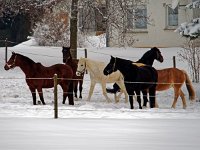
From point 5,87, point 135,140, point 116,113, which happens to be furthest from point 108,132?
point 5,87

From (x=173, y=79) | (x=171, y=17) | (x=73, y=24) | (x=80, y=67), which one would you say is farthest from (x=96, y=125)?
(x=171, y=17)

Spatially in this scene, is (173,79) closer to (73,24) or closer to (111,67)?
(111,67)

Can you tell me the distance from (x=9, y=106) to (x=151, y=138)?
267 inches

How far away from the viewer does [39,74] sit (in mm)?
18484

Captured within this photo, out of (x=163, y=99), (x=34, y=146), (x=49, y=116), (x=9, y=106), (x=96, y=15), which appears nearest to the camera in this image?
(x=34, y=146)

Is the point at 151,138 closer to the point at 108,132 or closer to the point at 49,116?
the point at 108,132

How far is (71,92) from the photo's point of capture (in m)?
18.7

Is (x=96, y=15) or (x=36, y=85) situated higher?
(x=96, y=15)

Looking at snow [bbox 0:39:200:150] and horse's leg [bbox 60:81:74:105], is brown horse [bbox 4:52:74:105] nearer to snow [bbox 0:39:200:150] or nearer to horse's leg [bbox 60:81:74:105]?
horse's leg [bbox 60:81:74:105]

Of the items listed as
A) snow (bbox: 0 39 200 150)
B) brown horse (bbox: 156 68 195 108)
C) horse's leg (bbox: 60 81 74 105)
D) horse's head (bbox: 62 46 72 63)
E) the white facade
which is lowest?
snow (bbox: 0 39 200 150)

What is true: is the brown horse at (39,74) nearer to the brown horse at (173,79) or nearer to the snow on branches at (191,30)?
the brown horse at (173,79)

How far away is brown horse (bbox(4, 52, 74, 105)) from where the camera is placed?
18.3 meters

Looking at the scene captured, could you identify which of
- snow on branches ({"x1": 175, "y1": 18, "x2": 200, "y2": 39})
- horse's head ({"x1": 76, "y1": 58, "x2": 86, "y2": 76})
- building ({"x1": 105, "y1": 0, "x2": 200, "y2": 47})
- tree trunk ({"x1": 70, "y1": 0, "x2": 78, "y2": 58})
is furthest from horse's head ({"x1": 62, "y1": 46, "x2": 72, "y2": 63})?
building ({"x1": 105, "y1": 0, "x2": 200, "y2": 47})

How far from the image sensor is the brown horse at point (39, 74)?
18.3 metres
